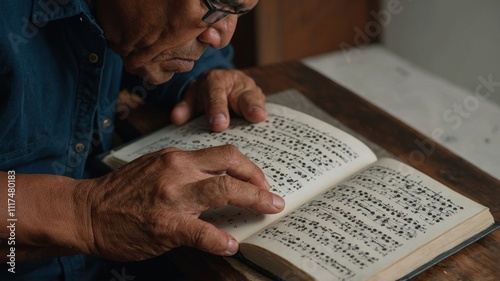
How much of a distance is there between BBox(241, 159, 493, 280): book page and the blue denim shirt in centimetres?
50

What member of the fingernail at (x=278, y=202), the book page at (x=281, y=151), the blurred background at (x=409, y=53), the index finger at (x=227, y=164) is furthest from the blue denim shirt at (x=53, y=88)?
the blurred background at (x=409, y=53)

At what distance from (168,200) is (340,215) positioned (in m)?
0.26

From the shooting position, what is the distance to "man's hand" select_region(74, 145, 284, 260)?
3.49 ft

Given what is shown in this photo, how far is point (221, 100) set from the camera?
1.44 metres

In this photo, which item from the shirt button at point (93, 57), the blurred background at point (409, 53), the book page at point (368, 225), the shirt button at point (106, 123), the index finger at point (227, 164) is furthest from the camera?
the blurred background at point (409, 53)

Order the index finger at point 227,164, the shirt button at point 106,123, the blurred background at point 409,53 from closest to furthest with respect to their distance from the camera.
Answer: the index finger at point 227,164, the shirt button at point 106,123, the blurred background at point 409,53

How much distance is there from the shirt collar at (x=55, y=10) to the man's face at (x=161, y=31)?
1.5 inches

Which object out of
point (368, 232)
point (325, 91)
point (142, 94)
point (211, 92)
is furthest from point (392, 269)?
point (142, 94)

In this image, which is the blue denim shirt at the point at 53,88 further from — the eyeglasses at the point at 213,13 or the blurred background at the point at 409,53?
the blurred background at the point at 409,53

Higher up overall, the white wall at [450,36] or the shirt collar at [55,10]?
the shirt collar at [55,10]

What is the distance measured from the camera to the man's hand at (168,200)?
3.49ft

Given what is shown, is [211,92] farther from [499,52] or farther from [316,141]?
[499,52]

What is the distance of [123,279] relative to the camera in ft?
4.79

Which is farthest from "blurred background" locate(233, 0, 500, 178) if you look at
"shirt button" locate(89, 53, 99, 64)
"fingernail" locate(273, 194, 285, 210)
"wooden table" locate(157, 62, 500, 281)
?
"shirt button" locate(89, 53, 99, 64)
